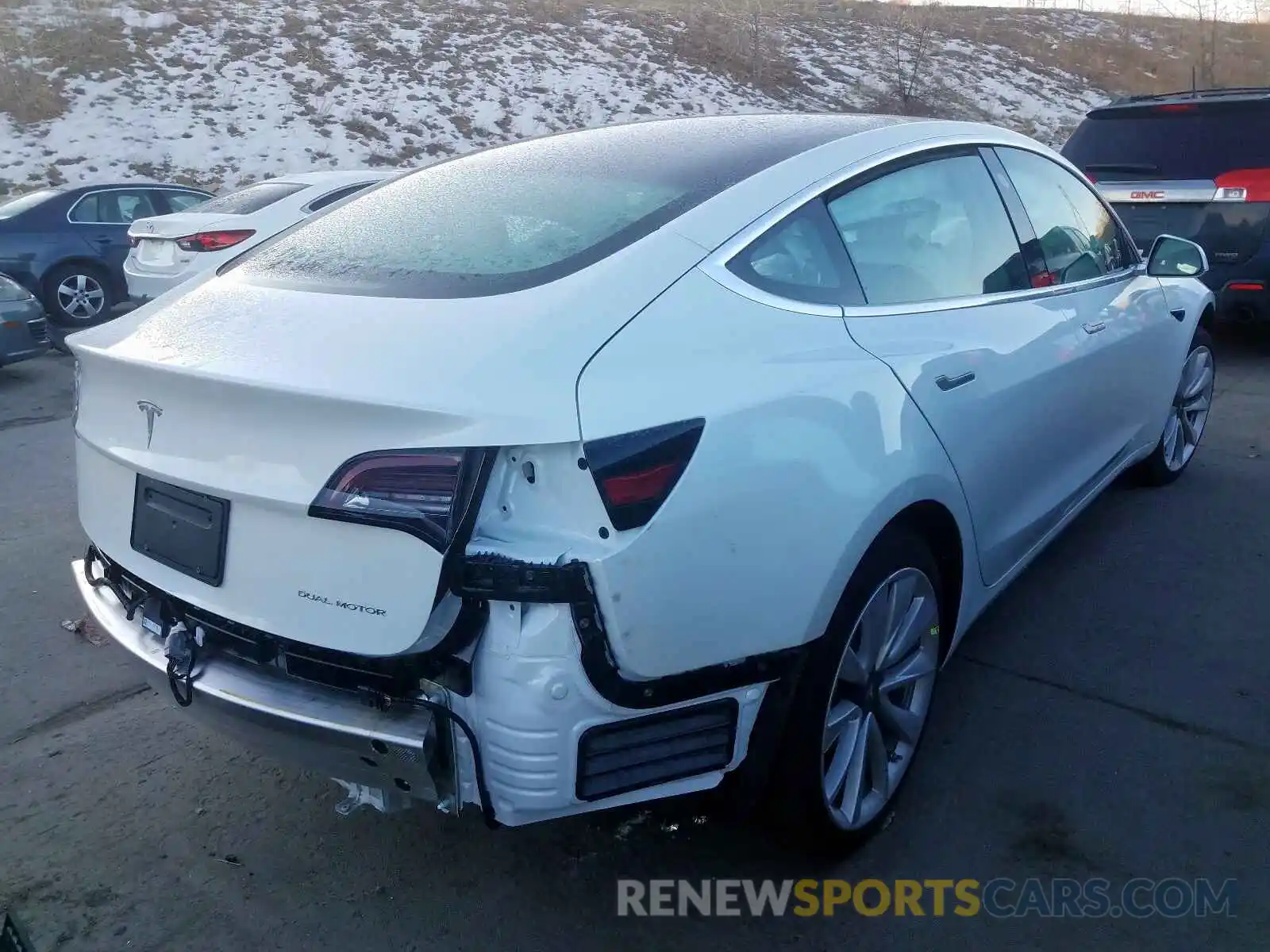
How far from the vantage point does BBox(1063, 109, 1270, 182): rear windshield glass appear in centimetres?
706

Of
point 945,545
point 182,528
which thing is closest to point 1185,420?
point 945,545

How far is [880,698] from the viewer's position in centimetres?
263

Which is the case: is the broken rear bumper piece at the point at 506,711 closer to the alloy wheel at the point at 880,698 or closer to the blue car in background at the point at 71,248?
the alloy wheel at the point at 880,698

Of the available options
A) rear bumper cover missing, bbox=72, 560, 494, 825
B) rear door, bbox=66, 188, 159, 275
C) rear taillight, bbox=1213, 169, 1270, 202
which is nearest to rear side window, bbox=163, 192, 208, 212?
rear door, bbox=66, 188, 159, 275

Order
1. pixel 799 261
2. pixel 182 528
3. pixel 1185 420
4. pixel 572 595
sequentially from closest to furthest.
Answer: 1. pixel 572 595
2. pixel 182 528
3. pixel 799 261
4. pixel 1185 420

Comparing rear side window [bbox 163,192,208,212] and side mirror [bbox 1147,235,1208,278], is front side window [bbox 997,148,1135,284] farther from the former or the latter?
rear side window [bbox 163,192,208,212]

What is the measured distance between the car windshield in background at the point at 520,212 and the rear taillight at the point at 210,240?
6.52m

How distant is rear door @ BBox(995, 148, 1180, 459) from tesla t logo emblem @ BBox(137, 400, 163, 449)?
2.70 meters

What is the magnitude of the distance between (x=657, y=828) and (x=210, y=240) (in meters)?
7.89

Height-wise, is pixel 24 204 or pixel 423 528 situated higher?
pixel 423 528

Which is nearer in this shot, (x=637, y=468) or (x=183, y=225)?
(x=637, y=468)

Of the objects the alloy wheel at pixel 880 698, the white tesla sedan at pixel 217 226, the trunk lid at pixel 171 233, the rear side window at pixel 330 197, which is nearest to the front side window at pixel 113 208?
the white tesla sedan at pixel 217 226

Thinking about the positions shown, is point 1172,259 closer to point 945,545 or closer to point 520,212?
point 945,545

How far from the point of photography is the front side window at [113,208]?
36.2ft
